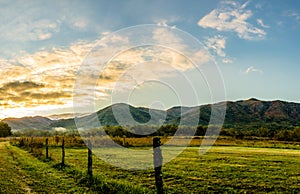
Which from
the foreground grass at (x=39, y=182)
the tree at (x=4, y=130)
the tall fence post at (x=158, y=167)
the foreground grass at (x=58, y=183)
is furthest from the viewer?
the tree at (x=4, y=130)

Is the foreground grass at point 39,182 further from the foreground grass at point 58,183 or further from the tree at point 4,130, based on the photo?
the tree at point 4,130

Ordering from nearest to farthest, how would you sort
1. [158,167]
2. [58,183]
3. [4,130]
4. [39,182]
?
1. [158,167]
2. [58,183]
3. [39,182]
4. [4,130]

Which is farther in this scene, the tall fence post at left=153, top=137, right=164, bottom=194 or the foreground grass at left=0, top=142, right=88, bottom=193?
the foreground grass at left=0, top=142, right=88, bottom=193

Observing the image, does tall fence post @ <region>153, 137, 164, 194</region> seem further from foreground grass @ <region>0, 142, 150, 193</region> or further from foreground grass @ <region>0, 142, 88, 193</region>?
foreground grass @ <region>0, 142, 88, 193</region>

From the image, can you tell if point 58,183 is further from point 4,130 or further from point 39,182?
point 4,130

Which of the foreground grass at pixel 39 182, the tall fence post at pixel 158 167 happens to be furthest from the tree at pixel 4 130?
the tall fence post at pixel 158 167

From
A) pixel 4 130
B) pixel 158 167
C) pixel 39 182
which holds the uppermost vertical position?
pixel 4 130

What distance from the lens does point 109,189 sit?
54.3 ft

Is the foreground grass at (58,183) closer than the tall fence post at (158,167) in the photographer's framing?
No

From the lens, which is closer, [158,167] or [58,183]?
[158,167]

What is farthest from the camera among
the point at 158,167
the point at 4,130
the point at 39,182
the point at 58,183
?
the point at 4,130

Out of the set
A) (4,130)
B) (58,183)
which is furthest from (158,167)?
(4,130)

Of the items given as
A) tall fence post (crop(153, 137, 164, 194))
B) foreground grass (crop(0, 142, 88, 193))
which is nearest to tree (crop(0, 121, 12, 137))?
foreground grass (crop(0, 142, 88, 193))

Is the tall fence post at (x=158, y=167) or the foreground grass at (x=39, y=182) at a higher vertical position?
the tall fence post at (x=158, y=167)
